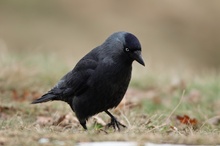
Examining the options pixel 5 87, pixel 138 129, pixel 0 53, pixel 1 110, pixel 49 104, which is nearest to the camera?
pixel 138 129

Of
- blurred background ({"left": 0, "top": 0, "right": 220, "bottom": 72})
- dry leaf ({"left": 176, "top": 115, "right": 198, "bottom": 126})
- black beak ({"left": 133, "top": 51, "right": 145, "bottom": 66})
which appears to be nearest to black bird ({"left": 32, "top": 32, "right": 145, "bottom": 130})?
black beak ({"left": 133, "top": 51, "right": 145, "bottom": 66})

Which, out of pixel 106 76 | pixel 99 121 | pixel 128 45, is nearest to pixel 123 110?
pixel 99 121

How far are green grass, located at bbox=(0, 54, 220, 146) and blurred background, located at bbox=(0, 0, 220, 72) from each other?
9247mm

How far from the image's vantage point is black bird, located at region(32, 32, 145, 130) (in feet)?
18.6

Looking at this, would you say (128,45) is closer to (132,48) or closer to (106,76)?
(132,48)

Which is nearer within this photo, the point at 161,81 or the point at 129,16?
the point at 161,81

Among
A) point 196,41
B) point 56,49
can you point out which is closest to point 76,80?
point 56,49

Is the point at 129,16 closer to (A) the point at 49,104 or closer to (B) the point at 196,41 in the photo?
(B) the point at 196,41

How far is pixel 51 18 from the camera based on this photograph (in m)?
21.1

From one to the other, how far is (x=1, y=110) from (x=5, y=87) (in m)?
1.26

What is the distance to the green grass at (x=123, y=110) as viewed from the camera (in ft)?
14.6

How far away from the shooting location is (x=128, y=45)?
5.64 metres

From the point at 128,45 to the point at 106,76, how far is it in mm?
362

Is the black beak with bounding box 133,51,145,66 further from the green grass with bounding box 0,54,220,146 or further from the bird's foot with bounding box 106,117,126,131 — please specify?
the bird's foot with bounding box 106,117,126,131
